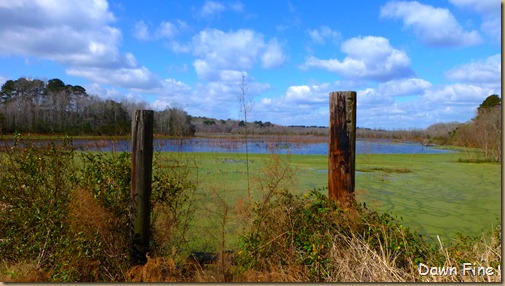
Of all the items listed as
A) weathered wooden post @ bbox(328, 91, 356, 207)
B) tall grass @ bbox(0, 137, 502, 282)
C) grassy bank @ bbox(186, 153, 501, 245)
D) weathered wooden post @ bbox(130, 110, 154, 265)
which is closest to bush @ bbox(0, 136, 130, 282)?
tall grass @ bbox(0, 137, 502, 282)

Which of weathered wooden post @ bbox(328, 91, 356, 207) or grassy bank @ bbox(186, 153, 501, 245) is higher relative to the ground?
weathered wooden post @ bbox(328, 91, 356, 207)

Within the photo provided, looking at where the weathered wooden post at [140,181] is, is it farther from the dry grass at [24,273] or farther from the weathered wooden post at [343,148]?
the weathered wooden post at [343,148]

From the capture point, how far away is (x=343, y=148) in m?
4.04

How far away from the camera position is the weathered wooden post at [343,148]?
13.2ft

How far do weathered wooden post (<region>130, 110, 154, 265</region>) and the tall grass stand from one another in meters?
0.15

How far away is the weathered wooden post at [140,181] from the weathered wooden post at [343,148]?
198 centimetres

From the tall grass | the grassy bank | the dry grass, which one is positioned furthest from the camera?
the grassy bank

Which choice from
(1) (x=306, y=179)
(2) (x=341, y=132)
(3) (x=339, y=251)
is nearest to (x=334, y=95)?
(2) (x=341, y=132)

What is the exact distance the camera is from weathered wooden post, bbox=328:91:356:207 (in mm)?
4027

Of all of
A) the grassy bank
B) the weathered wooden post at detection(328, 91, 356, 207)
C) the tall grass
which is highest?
the weathered wooden post at detection(328, 91, 356, 207)

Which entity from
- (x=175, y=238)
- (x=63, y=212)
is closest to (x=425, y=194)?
(x=175, y=238)

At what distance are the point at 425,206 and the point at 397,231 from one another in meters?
5.13

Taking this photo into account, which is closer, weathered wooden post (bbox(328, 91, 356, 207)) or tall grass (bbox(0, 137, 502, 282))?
tall grass (bbox(0, 137, 502, 282))

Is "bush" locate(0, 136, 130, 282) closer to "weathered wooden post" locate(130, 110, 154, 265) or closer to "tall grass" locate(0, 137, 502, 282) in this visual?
"tall grass" locate(0, 137, 502, 282)
